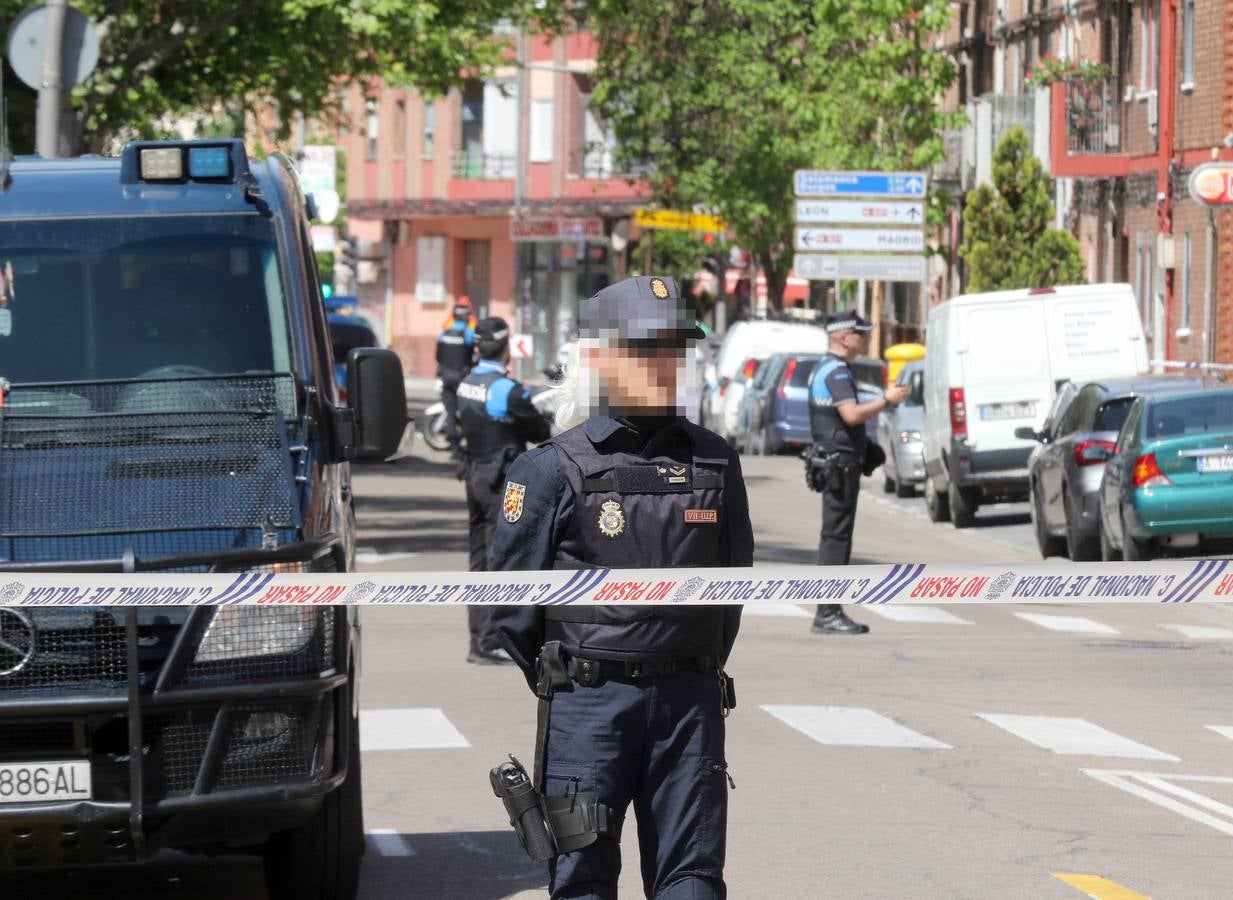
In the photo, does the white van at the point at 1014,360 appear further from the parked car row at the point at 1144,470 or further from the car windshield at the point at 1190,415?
the car windshield at the point at 1190,415

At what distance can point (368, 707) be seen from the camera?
11.9 meters

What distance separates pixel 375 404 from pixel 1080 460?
1322cm

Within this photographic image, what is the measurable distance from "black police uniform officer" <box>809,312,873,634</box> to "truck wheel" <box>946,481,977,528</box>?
34.8ft

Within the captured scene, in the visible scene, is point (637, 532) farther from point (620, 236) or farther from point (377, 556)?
point (620, 236)

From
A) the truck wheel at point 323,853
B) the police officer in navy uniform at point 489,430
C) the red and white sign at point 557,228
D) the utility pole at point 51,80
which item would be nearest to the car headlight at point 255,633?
the truck wheel at point 323,853

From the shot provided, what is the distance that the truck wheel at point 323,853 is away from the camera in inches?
285

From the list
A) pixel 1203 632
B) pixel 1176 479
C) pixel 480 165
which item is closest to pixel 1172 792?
pixel 1203 632

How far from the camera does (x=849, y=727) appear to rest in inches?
444

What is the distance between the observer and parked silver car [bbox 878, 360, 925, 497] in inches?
1187

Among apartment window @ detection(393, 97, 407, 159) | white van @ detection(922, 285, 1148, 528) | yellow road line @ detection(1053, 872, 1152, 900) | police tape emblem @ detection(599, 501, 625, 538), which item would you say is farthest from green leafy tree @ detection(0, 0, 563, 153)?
apartment window @ detection(393, 97, 407, 159)

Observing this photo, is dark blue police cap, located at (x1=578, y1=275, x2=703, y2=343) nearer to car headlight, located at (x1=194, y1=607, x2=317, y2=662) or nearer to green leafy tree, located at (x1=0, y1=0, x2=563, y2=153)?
car headlight, located at (x1=194, y1=607, x2=317, y2=662)

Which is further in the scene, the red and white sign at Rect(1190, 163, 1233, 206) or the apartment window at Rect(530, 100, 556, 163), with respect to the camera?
the apartment window at Rect(530, 100, 556, 163)

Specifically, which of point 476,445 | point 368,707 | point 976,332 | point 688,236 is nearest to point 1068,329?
point 976,332

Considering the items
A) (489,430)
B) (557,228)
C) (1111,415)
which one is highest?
(557,228)
